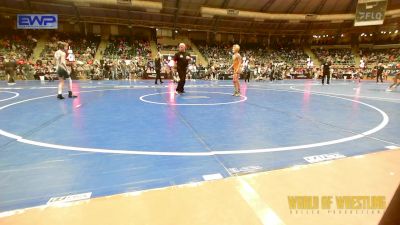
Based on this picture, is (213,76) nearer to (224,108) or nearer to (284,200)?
(224,108)

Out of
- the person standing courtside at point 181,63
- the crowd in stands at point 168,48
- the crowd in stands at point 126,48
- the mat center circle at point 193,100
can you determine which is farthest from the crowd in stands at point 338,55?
the mat center circle at point 193,100

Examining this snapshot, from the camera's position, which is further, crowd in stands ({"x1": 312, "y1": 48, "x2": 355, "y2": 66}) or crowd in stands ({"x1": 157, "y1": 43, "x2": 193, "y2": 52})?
crowd in stands ({"x1": 312, "y1": 48, "x2": 355, "y2": 66})

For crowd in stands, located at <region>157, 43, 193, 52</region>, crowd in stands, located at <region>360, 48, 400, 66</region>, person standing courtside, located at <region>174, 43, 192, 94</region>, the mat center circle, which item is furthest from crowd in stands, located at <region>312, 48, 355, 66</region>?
the mat center circle

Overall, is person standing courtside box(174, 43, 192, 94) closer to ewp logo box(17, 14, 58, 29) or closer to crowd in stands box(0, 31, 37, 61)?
ewp logo box(17, 14, 58, 29)

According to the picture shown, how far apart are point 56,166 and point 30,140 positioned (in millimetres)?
1551

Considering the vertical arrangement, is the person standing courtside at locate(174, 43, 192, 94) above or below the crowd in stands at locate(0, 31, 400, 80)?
below


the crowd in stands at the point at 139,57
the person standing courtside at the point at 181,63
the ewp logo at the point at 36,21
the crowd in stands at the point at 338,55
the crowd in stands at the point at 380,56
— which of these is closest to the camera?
the person standing courtside at the point at 181,63

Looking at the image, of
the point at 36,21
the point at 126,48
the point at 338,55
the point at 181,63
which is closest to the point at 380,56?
the point at 338,55

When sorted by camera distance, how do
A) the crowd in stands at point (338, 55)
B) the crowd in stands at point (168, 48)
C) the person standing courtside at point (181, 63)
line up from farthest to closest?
1. the crowd in stands at point (338, 55)
2. the crowd in stands at point (168, 48)
3. the person standing courtside at point (181, 63)

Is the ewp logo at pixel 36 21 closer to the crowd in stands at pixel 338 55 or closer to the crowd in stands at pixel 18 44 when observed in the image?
the crowd in stands at pixel 18 44

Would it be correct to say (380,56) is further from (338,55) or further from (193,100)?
(193,100)

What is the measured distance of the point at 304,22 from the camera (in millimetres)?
39250

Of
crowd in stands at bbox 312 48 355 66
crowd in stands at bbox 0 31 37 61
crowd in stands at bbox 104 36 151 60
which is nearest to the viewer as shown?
crowd in stands at bbox 0 31 37 61

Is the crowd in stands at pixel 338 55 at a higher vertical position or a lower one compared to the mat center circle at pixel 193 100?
higher
